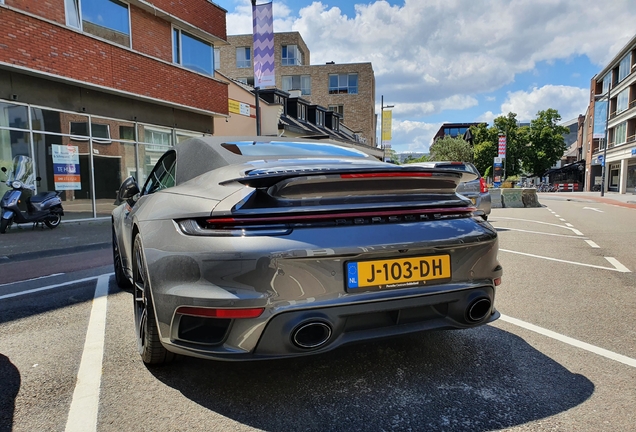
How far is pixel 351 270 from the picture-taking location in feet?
6.68

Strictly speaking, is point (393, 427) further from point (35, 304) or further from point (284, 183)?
point (35, 304)

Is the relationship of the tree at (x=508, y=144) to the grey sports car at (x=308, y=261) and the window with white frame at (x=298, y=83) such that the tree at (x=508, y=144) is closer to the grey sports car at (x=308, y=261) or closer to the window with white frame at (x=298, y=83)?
the window with white frame at (x=298, y=83)

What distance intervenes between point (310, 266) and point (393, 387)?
2.97 feet

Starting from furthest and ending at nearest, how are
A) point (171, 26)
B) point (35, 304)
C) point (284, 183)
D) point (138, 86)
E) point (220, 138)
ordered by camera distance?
point (171, 26)
point (138, 86)
point (35, 304)
point (220, 138)
point (284, 183)

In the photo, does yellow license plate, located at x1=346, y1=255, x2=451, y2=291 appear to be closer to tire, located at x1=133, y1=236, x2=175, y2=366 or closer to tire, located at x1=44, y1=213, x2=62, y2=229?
tire, located at x1=133, y1=236, x2=175, y2=366

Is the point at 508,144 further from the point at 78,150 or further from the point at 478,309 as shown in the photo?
the point at 478,309

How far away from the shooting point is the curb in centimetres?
663

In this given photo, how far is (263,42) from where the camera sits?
13.1m

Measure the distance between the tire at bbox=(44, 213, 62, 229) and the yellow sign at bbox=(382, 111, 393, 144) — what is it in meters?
27.8

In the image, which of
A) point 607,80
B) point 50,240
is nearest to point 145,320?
point 50,240

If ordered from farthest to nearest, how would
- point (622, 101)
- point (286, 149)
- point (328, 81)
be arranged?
point (328, 81) < point (622, 101) < point (286, 149)

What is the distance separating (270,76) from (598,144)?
164 feet

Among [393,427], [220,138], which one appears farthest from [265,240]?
[220,138]

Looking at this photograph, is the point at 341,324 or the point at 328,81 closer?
A: the point at 341,324
